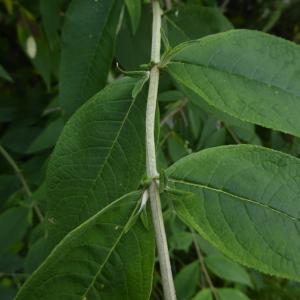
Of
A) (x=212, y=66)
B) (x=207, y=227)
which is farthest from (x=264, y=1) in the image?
(x=207, y=227)

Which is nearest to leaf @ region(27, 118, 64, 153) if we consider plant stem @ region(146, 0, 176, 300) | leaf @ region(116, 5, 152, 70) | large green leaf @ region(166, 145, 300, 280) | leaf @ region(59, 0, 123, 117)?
leaf @ region(116, 5, 152, 70)

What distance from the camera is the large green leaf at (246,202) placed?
56cm

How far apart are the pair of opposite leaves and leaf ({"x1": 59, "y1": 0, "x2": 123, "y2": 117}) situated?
23 cm

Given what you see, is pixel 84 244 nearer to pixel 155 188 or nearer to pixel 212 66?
pixel 155 188

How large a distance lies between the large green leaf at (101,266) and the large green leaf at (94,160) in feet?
0.38

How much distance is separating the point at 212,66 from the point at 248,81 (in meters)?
0.05

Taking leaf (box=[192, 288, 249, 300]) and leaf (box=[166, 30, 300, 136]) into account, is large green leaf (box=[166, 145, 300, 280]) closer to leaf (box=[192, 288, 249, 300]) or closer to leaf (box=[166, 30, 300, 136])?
leaf (box=[166, 30, 300, 136])

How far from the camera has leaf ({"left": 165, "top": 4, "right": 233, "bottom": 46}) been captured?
1.13m

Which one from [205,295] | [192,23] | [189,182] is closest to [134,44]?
[192,23]

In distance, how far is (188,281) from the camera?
1.55 meters

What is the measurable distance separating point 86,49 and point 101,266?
0.52 m

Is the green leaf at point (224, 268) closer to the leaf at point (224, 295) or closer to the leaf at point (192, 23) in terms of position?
the leaf at point (224, 295)

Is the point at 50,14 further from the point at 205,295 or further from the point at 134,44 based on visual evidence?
the point at 205,295

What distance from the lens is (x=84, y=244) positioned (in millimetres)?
561
